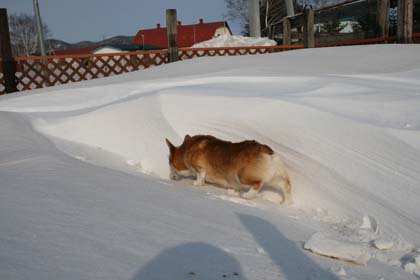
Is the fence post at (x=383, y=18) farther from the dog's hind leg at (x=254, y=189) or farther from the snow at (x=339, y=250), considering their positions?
the snow at (x=339, y=250)

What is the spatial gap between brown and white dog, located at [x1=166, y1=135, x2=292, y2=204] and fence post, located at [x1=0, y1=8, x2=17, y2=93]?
16.8ft

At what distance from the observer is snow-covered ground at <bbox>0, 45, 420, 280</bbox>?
4.87 feet

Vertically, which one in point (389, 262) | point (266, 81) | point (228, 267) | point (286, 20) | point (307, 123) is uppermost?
point (286, 20)

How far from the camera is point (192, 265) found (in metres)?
1.44

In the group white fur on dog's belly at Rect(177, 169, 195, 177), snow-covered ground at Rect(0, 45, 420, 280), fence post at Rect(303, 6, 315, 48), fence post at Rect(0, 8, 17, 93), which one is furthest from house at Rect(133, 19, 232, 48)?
white fur on dog's belly at Rect(177, 169, 195, 177)

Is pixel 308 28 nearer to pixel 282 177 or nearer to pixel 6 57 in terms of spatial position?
pixel 6 57

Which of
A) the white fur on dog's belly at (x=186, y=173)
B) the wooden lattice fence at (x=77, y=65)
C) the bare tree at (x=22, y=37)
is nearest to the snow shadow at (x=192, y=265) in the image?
the white fur on dog's belly at (x=186, y=173)

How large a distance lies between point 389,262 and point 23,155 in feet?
8.24

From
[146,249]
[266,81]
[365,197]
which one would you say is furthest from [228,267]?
[266,81]

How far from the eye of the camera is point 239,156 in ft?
9.53

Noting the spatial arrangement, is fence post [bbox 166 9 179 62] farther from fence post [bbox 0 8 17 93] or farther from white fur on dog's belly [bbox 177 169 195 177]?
white fur on dog's belly [bbox 177 169 195 177]

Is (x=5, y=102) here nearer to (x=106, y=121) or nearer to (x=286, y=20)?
(x=106, y=121)

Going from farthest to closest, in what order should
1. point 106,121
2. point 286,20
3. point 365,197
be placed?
1. point 286,20
2. point 106,121
3. point 365,197

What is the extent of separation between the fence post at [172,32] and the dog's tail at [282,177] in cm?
580
